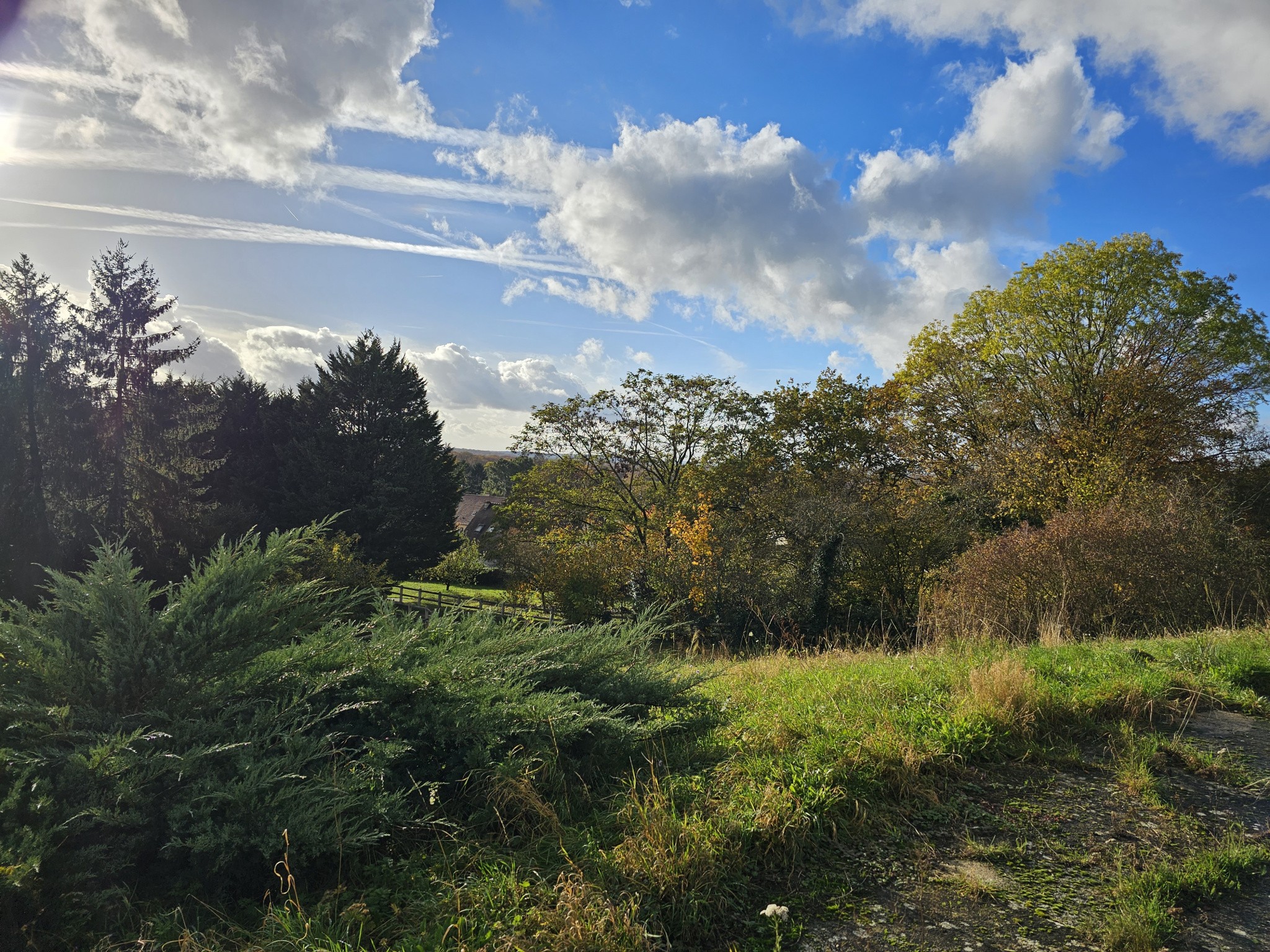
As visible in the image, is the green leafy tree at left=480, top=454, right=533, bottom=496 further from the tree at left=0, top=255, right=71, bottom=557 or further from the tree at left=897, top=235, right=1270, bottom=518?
the tree at left=897, top=235, right=1270, bottom=518

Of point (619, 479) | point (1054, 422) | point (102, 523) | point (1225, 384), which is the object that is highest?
point (1225, 384)

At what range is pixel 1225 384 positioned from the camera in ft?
66.0

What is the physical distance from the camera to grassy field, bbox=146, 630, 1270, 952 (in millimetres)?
2730

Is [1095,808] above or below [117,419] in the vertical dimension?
below

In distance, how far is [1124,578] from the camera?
10172 millimetres

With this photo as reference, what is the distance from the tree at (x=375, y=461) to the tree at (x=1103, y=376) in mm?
22632

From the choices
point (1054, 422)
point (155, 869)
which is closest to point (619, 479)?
point (1054, 422)

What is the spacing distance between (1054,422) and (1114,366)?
7.41 ft

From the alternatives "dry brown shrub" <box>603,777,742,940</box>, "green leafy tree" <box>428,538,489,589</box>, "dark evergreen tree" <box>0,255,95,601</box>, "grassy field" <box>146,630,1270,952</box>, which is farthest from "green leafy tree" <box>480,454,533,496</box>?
"dry brown shrub" <box>603,777,742,940</box>

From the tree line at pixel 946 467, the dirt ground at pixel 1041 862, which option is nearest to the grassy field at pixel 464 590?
the tree line at pixel 946 467

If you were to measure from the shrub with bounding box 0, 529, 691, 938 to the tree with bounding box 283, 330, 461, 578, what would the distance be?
86.3ft

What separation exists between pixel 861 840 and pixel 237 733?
3.16m

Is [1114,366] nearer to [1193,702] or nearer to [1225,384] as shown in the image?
[1225,384]

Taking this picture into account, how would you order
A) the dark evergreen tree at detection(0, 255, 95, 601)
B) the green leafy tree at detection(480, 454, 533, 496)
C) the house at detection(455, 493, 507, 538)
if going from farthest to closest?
the green leafy tree at detection(480, 454, 533, 496) < the house at detection(455, 493, 507, 538) < the dark evergreen tree at detection(0, 255, 95, 601)
